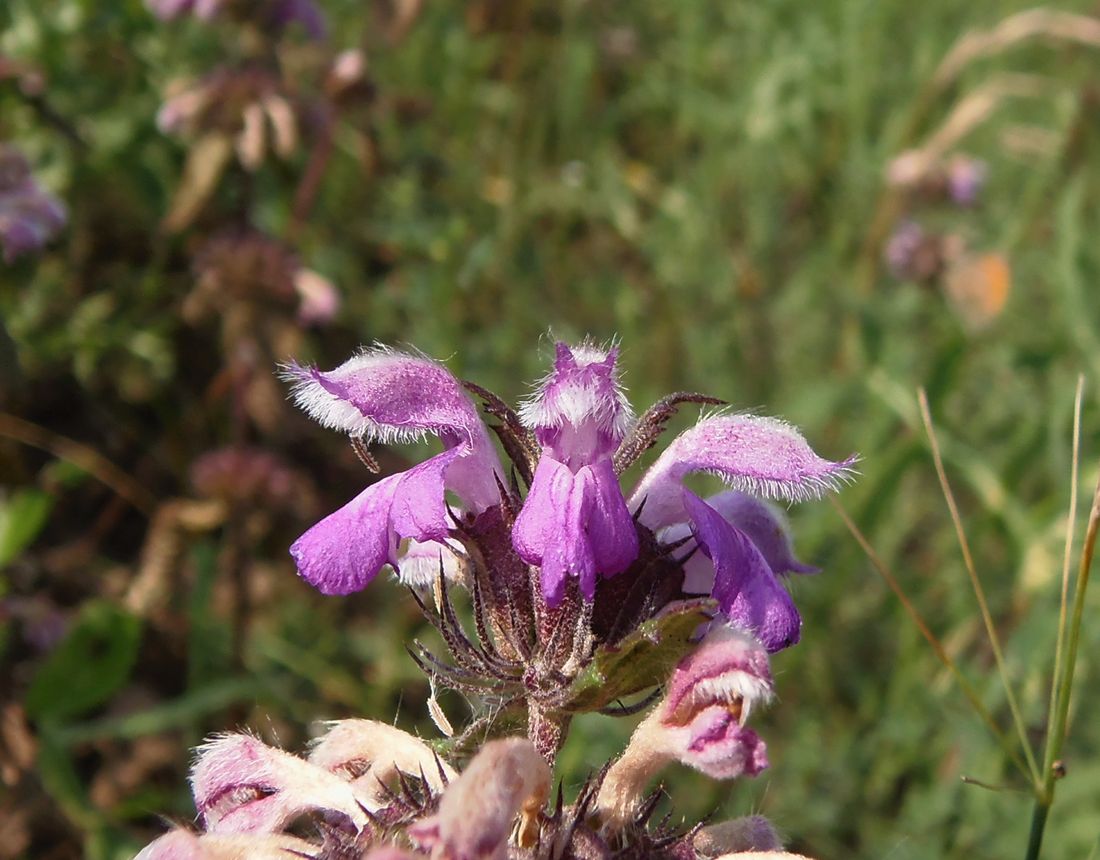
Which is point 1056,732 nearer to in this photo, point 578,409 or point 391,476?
point 578,409

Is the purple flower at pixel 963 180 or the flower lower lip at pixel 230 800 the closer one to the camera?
the flower lower lip at pixel 230 800

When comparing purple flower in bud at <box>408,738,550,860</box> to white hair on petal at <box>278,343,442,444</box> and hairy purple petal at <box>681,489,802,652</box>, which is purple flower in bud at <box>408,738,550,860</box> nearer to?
hairy purple petal at <box>681,489,802,652</box>

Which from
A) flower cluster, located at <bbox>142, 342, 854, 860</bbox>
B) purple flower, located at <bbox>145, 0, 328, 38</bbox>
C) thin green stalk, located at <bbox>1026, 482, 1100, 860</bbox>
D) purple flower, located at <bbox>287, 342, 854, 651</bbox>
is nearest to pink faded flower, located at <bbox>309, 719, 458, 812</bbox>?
flower cluster, located at <bbox>142, 342, 854, 860</bbox>

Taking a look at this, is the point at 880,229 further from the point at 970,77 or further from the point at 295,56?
the point at 295,56

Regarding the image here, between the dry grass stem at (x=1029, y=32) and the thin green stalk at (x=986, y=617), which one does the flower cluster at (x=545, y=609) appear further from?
the dry grass stem at (x=1029, y=32)

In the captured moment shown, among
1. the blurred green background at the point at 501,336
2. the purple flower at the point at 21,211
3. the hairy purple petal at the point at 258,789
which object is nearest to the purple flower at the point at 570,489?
the hairy purple petal at the point at 258,789
